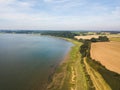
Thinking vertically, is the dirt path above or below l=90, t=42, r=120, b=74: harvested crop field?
above

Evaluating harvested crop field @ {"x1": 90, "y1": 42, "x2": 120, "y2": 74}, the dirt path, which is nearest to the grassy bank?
the dirt path

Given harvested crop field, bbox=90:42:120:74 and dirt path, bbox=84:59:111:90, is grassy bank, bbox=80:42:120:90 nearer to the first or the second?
dirt path, bbox=84:59:111:90

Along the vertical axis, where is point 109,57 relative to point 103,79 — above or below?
below

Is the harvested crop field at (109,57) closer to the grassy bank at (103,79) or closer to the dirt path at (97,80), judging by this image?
the grassy bank at (103,79)

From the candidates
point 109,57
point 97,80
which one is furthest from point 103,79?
point 109,57

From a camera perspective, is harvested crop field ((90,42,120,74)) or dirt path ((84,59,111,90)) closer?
dirt path ((84,59,111,90))

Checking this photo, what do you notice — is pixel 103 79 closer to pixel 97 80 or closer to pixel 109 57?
pixel 97 80

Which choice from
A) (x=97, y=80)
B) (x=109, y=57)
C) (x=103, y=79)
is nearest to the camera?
(x=97, y=80)

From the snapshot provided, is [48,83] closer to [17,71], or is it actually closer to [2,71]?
[17,71]

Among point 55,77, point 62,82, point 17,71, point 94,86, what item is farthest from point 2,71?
point 94,86

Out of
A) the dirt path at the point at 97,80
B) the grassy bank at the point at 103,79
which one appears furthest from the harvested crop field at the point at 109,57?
the dirt path at the point at 97,80

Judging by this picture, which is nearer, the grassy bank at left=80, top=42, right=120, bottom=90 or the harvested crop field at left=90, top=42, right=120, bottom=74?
the grassy bank at left=80, top=42, right=120, bottom=90
